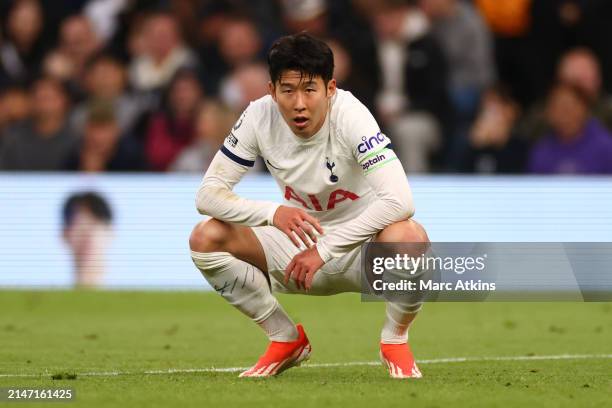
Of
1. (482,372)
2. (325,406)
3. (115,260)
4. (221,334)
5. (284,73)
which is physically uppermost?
(284,73)

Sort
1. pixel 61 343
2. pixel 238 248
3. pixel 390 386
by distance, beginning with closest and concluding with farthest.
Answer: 1. pixel 390 386
2. pixel 238 248
3. pixel 61 343

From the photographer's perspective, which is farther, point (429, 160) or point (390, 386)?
point (429, 160)

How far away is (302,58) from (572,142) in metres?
8.80

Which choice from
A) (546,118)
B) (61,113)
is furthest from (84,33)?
(546,118)

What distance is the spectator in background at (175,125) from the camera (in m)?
16.7

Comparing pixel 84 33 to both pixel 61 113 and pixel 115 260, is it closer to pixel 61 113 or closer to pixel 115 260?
pixel 61 113

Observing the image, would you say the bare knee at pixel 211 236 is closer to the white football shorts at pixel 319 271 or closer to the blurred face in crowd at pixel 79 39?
the white football shorts at pixel 319 271

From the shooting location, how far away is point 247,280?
7.35 meters

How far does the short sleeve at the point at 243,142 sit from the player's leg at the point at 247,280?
0.38m

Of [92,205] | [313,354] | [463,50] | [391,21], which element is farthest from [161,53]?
[313,354]

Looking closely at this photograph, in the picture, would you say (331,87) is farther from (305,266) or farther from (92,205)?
(92,205)

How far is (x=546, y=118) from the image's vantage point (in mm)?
15641

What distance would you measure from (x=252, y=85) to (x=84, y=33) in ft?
9.40

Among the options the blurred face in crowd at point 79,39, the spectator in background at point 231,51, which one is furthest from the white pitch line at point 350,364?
the blurred face in crowd at point 79,39
